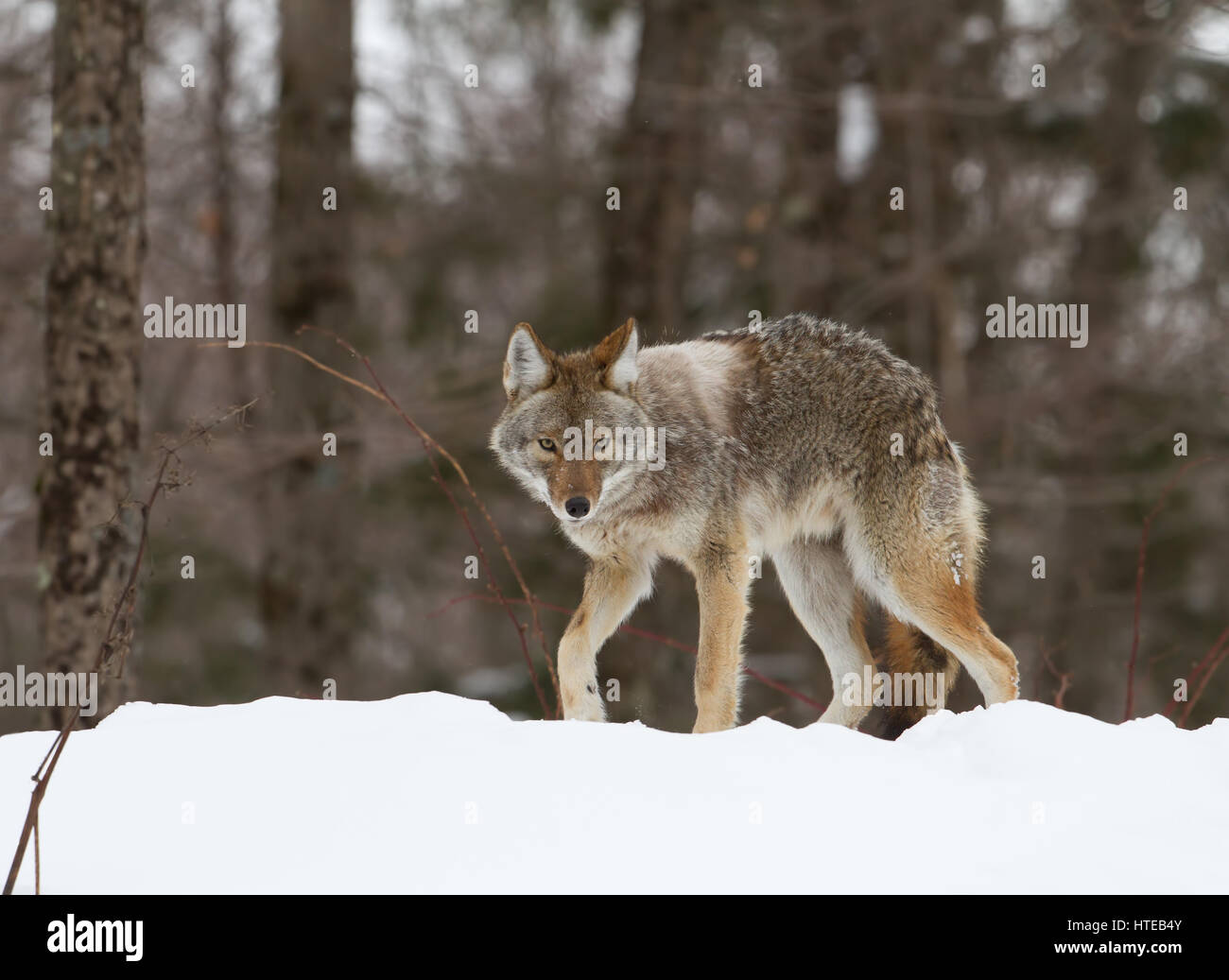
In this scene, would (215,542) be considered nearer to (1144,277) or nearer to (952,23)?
(952,23)

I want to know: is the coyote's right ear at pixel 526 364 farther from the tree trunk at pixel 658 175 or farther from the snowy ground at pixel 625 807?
the tree trunk at pixel 658 175

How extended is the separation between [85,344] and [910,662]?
4.50 m

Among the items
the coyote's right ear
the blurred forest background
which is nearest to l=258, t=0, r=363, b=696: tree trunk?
the blurred forest background

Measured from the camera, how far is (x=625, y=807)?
3.68 metres

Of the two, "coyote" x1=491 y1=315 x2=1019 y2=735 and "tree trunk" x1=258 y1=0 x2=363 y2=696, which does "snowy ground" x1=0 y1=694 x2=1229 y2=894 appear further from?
"tree trunk" x1=258 y1=0 x2=363 y2=696

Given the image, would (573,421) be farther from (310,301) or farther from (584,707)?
(310,301)

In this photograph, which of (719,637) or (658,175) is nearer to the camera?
(719,637)

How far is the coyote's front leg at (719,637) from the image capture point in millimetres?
5906

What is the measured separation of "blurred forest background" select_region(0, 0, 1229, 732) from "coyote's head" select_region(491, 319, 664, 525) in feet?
17.9

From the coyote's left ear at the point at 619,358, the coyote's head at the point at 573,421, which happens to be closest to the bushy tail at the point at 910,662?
the coyote's head at the point at 573,421

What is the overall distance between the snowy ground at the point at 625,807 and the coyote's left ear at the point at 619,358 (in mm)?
2002

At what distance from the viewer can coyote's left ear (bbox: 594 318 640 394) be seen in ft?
19.4

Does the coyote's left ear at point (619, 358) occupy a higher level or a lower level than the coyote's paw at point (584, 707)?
higher

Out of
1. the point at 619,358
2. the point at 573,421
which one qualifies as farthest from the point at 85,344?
the point at 619,358
